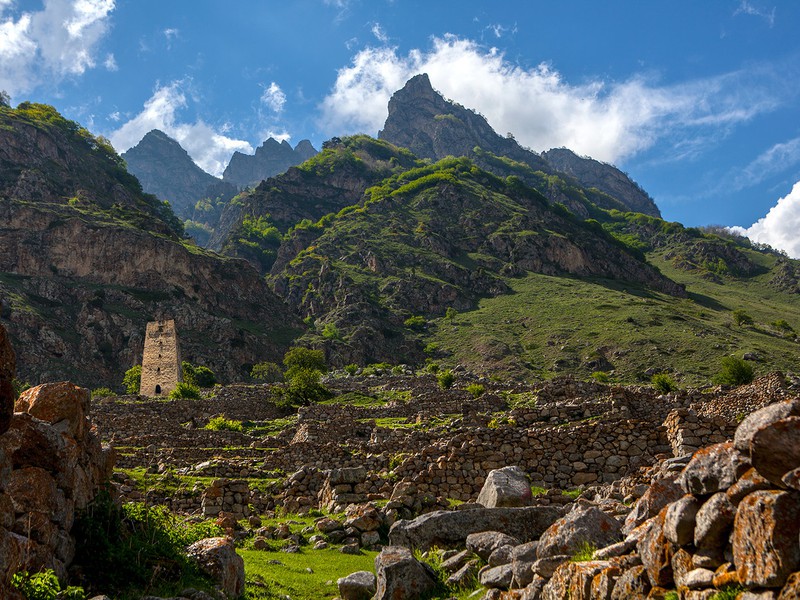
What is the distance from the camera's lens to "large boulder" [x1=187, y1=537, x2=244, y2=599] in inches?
391

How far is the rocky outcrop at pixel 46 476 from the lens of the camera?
786cm

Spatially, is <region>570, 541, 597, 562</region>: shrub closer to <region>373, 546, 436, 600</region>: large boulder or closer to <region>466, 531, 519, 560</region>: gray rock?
<region>466, 531, 519, 560</region>: gray rock

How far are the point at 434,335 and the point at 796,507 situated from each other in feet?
371

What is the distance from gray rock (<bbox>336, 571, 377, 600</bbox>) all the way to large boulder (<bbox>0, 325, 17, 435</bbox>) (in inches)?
199

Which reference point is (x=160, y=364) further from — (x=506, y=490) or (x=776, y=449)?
(x=776, y=449)

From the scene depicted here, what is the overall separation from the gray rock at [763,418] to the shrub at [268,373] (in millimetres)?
89341

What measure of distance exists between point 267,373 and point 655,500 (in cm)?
9004

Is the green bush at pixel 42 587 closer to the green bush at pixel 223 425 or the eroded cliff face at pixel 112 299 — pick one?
the green bush at pixel 223 425

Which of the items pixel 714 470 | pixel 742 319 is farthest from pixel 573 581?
pixel 742 319

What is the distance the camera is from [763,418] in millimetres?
5477

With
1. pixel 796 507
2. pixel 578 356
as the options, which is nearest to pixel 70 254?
pixel 578 356

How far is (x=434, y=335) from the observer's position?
387 ft

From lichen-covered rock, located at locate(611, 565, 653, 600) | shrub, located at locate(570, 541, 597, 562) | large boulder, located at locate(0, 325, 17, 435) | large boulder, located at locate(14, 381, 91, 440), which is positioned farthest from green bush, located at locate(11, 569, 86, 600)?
lichen-covered rock, located at locate(611, 565, 653, 600)

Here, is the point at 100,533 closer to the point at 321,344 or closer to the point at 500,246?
the point at 321,344
